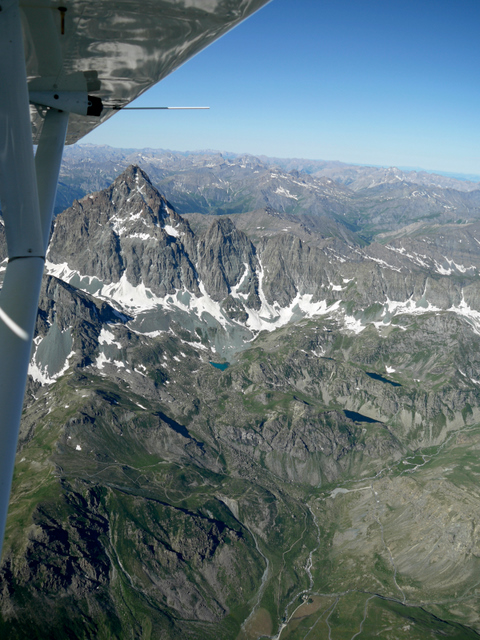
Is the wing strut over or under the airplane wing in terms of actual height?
under

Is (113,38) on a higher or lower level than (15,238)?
higher

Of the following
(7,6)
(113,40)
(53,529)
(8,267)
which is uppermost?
(113,40)

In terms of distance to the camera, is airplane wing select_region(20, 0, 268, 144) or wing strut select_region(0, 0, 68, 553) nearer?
wing strut select_region(0, 0, 68, 553)

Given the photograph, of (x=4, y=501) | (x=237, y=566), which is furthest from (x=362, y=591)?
(x=4, y=501)

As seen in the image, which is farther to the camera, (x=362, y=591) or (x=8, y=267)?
(x=362, y=591)

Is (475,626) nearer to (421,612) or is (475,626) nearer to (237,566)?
(421,612)
